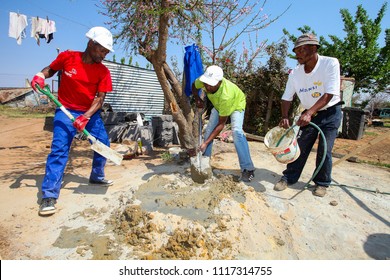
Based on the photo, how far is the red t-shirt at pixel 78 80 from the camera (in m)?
2.98

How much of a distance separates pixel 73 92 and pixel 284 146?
7.92 ft

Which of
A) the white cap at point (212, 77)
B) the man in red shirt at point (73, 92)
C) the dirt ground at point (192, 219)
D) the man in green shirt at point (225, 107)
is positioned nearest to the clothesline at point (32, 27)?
the dirt ground at point (192, 219)

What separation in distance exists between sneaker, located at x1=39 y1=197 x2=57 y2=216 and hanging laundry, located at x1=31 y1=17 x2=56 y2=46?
7.94m

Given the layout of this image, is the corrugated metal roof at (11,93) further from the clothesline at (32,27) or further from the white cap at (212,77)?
the white cap at (212,77)

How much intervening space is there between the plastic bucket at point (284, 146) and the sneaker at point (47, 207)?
96.2 inches

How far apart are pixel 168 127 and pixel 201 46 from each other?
2.13 meters

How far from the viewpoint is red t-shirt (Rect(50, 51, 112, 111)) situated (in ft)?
9.77

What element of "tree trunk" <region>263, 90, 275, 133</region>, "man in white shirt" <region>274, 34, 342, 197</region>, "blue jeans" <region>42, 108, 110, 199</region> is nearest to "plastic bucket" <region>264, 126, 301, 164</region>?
"man in white shirt" <region>274, 34, 342, 197</region>

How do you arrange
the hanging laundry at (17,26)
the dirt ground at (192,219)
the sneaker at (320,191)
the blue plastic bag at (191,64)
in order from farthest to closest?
the hanging laundry at (17,26) < the blue plastic bag at (191,64) < the sneaker at (320,191) < the dirt ground at (192,219)

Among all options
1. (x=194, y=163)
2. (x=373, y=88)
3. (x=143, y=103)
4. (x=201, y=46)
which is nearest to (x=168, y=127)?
(x=201, y=46)

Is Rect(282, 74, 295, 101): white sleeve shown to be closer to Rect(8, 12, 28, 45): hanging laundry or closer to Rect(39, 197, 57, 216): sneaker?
Rect(39, 197, 57, 216): sneaker

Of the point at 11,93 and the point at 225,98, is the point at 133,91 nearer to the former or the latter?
the point at 225,98

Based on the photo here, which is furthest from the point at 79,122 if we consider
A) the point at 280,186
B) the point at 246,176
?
the point at 280,186

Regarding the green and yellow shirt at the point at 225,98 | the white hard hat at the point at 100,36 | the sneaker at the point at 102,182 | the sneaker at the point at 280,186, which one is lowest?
the sneaker at the point at 102,182
